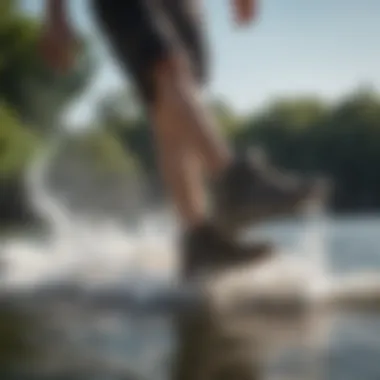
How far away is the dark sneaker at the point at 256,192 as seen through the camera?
1.06 m

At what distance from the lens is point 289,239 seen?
3.47 feet

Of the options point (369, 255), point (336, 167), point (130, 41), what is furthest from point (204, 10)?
point (369, 255)

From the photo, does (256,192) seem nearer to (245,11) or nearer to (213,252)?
(213,252)

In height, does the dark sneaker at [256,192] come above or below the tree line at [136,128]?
below

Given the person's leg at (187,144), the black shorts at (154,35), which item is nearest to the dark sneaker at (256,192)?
the person's leg at (187,144)

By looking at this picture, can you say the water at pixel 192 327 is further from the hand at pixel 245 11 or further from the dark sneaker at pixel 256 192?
the hand at pixel 245 11

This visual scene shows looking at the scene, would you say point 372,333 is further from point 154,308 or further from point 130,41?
point 130,41

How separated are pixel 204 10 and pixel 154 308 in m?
Answer: 0.37

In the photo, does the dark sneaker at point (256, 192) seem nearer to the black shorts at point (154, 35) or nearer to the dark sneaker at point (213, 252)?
the dark sneaker at point (213, 252)

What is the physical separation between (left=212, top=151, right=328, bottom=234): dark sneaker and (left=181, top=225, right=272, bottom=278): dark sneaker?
16 millimetres

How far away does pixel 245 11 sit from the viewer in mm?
1087

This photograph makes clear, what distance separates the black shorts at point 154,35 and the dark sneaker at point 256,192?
0.12 metres

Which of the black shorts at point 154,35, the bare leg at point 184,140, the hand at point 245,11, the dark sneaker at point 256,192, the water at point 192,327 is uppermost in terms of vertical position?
the hand at point 245,11

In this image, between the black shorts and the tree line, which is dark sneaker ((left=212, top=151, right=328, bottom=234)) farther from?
the black shorts
